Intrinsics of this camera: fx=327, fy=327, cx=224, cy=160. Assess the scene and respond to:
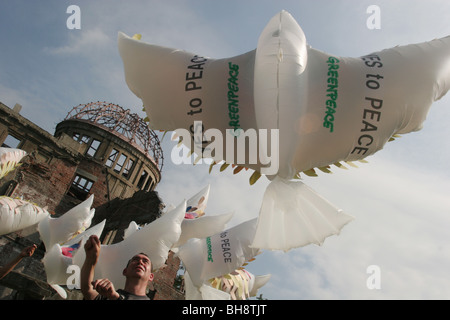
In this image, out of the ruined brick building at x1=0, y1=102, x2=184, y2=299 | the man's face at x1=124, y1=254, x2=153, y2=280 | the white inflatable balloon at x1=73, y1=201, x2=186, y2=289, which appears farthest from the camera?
the ruined brick building at x1=0, y1=102, x2=184, y2=299

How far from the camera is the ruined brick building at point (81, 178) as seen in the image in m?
11.9

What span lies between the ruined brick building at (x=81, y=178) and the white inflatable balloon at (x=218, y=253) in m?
4.40

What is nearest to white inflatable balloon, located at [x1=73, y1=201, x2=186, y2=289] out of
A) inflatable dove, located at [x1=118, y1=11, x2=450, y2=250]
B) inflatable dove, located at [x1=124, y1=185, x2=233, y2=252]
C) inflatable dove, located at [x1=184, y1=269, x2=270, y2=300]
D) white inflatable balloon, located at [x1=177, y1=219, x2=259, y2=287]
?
white inflatable balloon, located at [x1=177, y1=219, x2=259, y2=287]

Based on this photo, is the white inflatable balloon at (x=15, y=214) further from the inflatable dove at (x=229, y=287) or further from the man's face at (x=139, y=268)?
the man's face at (x=139, y=268)

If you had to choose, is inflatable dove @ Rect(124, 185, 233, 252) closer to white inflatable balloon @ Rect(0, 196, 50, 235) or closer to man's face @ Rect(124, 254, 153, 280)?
white inflatable balloon @ Rect(0, 196, 50, 235)

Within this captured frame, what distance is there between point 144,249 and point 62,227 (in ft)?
7.62

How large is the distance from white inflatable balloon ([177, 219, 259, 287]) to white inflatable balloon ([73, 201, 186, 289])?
0.66 m

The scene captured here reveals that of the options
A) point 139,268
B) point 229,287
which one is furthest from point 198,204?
point 139,268

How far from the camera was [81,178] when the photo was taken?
17.8m

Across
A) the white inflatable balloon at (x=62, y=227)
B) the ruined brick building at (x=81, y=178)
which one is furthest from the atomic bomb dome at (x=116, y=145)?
the white inflatable balloon at (x=62, y=227)

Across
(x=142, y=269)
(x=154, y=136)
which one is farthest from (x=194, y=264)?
(x=154, y=136)

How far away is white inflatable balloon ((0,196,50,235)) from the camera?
14.0ft

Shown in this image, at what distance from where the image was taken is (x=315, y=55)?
232 centimetres
